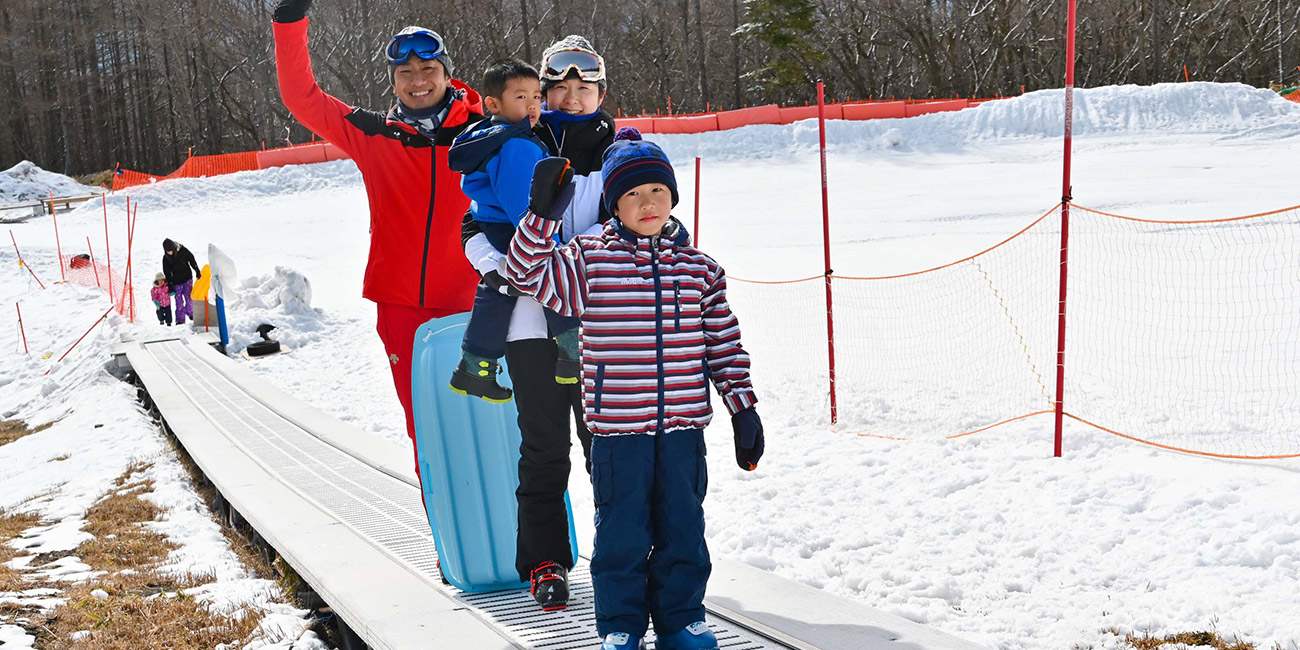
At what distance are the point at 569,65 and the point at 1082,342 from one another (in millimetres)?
6474

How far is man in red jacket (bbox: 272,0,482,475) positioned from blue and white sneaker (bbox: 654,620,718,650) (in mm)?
1202

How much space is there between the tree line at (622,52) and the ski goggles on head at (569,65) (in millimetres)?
35569

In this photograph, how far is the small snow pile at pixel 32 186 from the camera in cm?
4206

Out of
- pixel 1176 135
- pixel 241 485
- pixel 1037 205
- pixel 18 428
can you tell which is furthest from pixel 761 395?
pixel 1176 135

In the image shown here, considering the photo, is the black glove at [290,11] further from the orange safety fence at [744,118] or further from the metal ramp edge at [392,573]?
the orange safety fence at [744,118]

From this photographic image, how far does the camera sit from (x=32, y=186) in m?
42.9

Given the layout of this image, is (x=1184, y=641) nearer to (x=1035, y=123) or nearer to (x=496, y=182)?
(x=496, y=182)

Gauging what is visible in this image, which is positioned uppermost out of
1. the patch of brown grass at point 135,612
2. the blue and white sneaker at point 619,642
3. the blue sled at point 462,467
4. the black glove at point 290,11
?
the black glove at point 290,11

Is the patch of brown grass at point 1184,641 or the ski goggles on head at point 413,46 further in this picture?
the ski goggles on head at point 413,46

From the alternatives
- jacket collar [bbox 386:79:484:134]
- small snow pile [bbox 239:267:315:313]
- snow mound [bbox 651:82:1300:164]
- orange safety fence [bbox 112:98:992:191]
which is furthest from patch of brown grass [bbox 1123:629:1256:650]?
orange safety fence [bbox 112:98:992:191]

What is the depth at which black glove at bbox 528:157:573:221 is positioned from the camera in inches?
110

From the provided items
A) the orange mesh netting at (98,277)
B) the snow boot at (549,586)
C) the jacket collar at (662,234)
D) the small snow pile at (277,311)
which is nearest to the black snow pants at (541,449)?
the snow boot at (549,586)

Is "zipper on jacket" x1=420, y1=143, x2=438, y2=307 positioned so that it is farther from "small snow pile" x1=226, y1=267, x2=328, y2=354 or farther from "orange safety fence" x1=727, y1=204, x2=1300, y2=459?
"small snow pile" x1=226, y1=267, x2=328, y2=354

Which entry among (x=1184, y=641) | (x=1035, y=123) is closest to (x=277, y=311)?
(x=1184, y=641)
